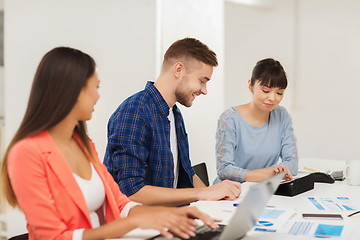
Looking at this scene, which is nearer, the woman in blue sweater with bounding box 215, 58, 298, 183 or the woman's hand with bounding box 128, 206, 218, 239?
the woman's hand with bounding box 128, 206, 218, 239

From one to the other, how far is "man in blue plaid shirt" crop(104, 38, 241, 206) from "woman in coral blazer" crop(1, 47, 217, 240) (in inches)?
19.2

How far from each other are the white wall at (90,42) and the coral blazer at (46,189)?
2045 millimetres

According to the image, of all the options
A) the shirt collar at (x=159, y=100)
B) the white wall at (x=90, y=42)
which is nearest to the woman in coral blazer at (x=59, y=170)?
the shirt collar at (x=159, y=100)

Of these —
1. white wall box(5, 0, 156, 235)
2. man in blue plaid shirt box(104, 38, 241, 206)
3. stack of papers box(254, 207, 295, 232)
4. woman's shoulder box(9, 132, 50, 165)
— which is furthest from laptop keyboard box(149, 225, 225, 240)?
white wall box(5, 0, 156, 235)

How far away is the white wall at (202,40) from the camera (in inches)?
143

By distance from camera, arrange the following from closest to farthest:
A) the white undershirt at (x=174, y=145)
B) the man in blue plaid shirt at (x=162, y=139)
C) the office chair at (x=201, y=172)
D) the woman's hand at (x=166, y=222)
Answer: the woman's hand at (x=166, y=222)
the man in blue plaid shirt at (x=162, y=139)
the white undershirt at (x=174, y=145)
the office chair at (x=201, y=172)

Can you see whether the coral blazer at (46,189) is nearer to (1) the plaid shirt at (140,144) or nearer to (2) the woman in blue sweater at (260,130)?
(1) the plaid shirt at (140,144)

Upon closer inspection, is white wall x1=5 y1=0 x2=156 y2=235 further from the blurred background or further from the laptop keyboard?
the laptop keyboard

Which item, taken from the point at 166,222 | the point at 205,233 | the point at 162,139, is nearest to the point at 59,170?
the point at 166,222

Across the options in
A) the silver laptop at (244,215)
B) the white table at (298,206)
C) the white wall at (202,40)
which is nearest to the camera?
the silver laptop at (244,215)

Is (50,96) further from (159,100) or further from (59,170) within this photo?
(159,100)

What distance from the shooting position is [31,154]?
1.25m

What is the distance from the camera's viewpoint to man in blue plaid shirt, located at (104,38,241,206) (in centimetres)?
188

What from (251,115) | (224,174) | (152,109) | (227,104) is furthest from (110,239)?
(227,104)
